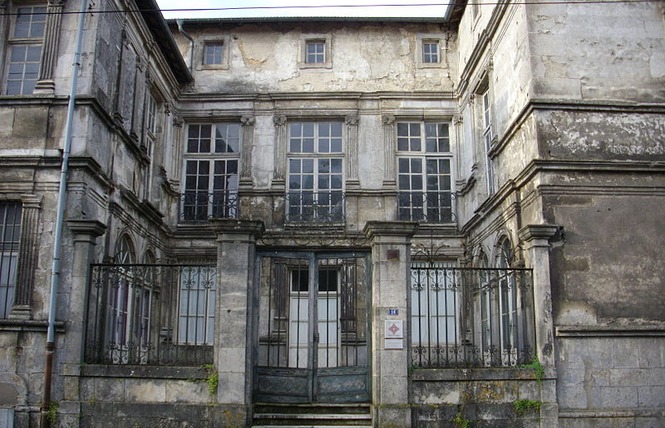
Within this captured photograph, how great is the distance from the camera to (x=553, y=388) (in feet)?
33.5

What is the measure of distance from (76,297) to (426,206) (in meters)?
9.04

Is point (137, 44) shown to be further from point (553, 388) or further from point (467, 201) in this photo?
point (553, 388)

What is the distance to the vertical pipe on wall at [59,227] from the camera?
10.4m

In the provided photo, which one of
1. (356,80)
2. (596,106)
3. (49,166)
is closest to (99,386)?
(49,166)

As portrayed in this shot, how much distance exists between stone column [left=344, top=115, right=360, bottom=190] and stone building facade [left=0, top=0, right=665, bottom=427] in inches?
3.9

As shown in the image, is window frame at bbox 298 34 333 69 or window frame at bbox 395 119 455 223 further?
window frame at bbox 298 34 333 69

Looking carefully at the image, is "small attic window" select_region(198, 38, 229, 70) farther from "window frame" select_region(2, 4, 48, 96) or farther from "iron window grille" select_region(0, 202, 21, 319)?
"iron window grille" select_region(0, 202, 21, 319)


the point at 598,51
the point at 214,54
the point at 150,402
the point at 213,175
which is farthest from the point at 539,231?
the point at 214,54

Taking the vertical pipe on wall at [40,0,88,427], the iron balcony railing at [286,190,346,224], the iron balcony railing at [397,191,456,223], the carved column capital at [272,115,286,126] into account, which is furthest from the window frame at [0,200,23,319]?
→ the iron balcony railing at [397,191,456,223]

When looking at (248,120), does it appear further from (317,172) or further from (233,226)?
(233,226)

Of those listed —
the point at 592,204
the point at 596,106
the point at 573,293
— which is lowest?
the point at 573,293

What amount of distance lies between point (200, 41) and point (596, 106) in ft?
33.9

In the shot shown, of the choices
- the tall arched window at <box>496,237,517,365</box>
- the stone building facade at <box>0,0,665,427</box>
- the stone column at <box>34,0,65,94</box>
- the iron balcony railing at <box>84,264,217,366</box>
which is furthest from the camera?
the stone column at <box>34,0,65,94</box>

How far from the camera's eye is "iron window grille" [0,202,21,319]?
37.3ft
